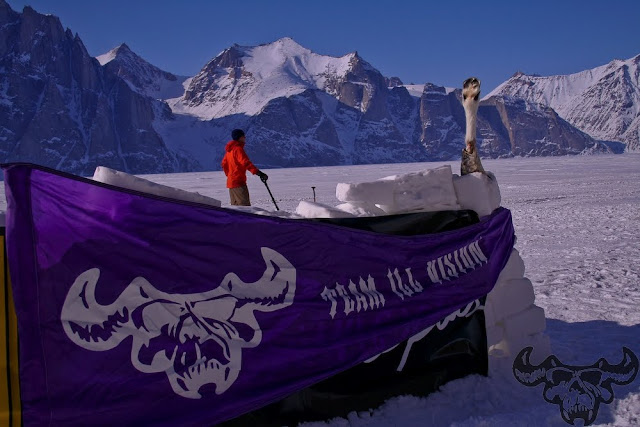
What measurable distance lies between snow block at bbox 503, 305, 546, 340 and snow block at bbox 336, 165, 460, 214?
90 centimetres

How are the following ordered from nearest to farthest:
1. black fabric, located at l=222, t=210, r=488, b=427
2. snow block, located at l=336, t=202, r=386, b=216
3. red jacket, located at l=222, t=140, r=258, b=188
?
black fabric, located at l=222, t=210, r=488, b=427, snow block, located at l=336, t=202, r=386, b=216, red jacket, located at l=222, t=140, r=258, b=188

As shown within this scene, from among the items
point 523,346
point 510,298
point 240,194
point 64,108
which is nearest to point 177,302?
point 510,298

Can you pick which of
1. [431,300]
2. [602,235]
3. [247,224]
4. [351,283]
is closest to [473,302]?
[431,300]

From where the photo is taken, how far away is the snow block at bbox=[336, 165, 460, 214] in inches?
134

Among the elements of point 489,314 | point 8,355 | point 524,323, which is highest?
point 8,355

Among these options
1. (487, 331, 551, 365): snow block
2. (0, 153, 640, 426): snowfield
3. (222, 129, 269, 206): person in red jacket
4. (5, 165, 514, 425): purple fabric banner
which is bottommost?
(0, 153, 640, 426): snowfield

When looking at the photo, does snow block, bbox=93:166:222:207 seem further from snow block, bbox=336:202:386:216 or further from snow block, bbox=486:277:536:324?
snow block, bbox=486:277:536:324

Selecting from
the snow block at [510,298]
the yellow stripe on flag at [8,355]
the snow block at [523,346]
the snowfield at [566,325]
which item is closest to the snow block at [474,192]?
the snow block at [510,298]

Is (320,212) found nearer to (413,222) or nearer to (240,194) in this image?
(413,222)

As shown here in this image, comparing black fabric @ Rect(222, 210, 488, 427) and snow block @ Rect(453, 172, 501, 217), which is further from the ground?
snow block @ Rect(453, 172, 501, 217)

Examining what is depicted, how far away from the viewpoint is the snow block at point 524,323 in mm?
3801

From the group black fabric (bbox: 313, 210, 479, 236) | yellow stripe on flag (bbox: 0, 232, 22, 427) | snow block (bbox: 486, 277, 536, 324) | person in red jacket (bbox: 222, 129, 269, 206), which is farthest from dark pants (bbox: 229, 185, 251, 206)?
yellow stripe on flag (bbox: 0, 232, 22, 427)

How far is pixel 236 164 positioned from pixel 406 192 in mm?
3593

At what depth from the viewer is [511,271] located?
3904 millimetres
